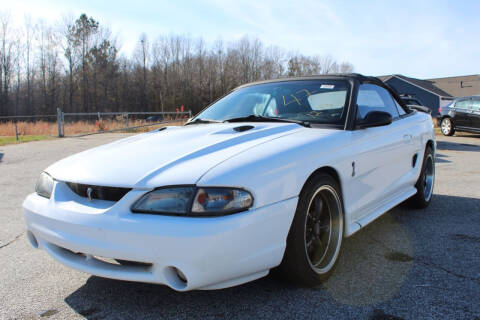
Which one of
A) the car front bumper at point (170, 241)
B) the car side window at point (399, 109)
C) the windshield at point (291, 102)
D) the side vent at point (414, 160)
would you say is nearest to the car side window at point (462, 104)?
the car side window at point (399, 109)

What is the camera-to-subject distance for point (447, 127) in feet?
Answer: 50.1

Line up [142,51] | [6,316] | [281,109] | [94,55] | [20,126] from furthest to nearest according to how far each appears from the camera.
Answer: [142,51] → [94,55] → [20,126] → [281,109] → [6,316]

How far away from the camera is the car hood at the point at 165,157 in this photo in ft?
6.56

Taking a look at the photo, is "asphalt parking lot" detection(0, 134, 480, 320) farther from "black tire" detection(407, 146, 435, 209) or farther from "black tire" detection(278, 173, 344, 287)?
"black tire" detection(407, 146, 435, 209)

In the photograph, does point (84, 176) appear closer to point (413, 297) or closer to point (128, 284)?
point (128, 284)

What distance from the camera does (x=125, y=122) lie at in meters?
19.8

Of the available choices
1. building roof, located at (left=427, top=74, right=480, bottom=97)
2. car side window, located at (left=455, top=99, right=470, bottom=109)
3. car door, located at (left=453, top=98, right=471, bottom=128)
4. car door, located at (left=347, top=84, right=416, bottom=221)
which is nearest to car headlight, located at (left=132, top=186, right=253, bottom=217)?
car door, located at (left=347, top=84, right=416, bottom=221)

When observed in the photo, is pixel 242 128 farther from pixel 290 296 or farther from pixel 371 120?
pixel 290 296

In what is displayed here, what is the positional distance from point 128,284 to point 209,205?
3.48 feet

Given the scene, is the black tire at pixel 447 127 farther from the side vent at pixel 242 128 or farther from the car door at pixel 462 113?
the side vent at pixel 242 128

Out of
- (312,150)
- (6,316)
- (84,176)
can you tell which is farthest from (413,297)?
(6,316)

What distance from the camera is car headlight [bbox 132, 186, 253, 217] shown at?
1854 millimetres

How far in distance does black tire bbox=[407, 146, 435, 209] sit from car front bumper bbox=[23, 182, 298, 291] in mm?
2687

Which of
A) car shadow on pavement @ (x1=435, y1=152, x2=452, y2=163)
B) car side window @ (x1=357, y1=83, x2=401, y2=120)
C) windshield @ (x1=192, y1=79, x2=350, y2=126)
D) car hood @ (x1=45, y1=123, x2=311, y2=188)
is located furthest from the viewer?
car shadow on pavement @ (x1=435, y1=152, x2=452, y2=163)
